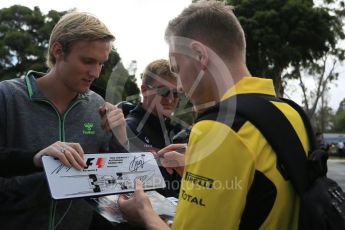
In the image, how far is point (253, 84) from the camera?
1669mm

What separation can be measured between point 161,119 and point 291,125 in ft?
6.89

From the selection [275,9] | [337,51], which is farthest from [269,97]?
[337,51]

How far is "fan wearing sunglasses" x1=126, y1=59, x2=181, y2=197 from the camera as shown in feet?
11.2

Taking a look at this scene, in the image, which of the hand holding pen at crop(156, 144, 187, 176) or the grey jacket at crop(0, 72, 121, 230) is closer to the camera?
the grey jacket at crop(0, 72, 121, 230)

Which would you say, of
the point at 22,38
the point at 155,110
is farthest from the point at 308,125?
the point at 22,38

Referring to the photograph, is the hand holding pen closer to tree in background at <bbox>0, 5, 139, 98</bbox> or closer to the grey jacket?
the grey jacket

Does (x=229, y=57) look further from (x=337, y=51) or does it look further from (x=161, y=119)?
(x=337, y=51)

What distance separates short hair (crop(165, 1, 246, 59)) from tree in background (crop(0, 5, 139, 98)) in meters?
23.7

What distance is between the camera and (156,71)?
3.68 meters

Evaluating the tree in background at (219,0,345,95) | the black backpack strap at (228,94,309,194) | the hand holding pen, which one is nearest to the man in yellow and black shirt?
the black backpack strap at (228,94,309,194)

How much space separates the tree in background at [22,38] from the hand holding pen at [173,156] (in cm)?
2318
